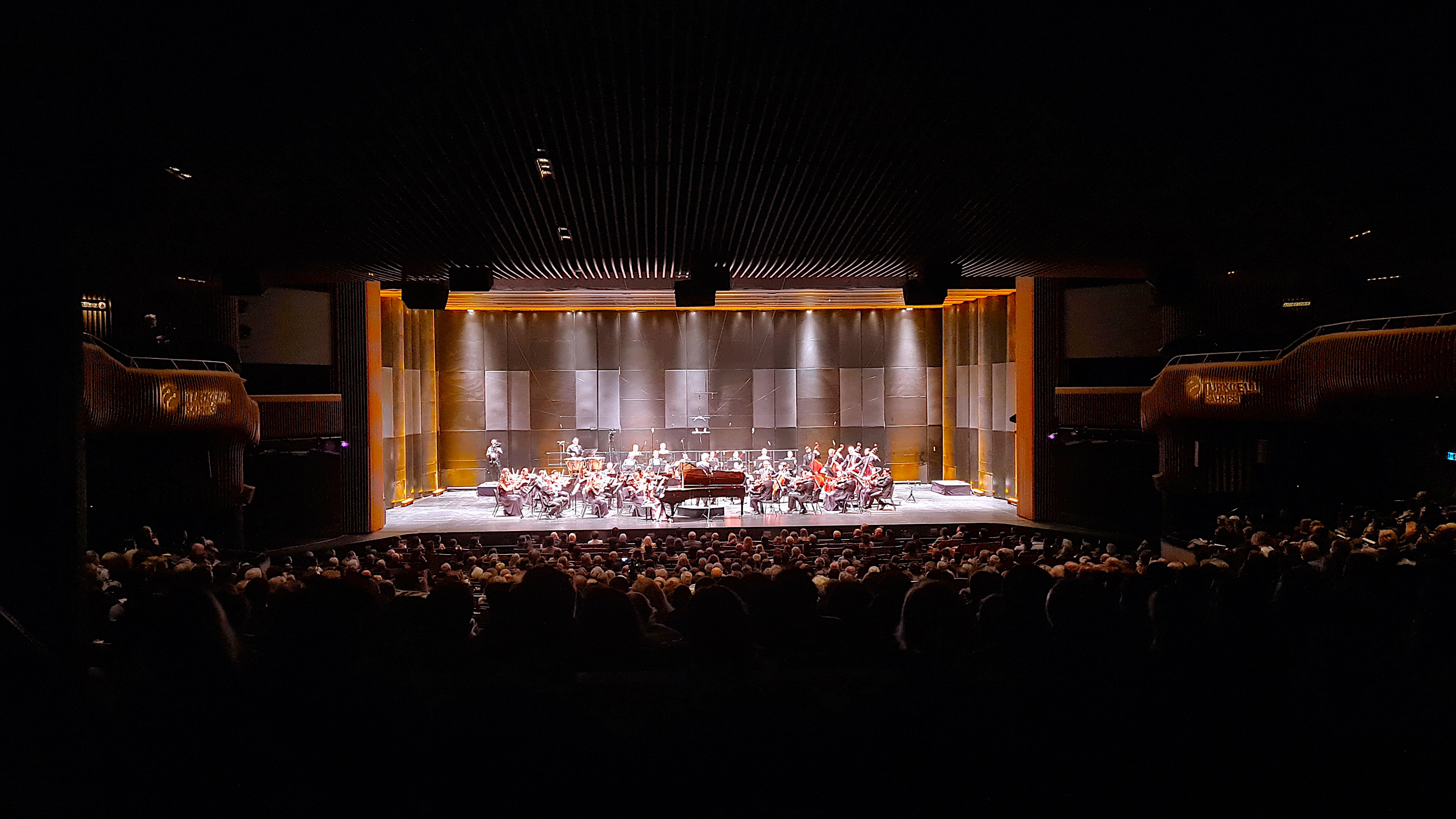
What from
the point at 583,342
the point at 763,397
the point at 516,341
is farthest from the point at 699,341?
the point at 516,341

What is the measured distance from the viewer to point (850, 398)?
2017 centimetres

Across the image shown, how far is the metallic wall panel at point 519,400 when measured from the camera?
19562 millimetres

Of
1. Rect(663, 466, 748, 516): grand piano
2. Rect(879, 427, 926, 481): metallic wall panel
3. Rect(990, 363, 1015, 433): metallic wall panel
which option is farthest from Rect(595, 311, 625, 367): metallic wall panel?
Rect(990, 363, 1015, 433): metallic wall panel

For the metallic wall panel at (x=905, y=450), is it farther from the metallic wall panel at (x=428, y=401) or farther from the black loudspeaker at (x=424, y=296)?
the black loudspeaker at (x=424, y=296)

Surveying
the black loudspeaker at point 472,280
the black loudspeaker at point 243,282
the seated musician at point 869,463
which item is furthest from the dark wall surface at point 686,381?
the black loudspeaker at point 243,282

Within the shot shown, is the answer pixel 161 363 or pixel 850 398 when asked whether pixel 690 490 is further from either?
pixel 161 363

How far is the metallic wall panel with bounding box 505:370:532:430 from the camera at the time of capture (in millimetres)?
19562

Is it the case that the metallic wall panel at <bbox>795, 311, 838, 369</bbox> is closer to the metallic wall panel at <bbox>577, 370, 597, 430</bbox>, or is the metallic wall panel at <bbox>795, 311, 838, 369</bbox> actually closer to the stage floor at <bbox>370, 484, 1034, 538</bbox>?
the stage floor at <bbox>370, 484, 1034, 538</bbox>

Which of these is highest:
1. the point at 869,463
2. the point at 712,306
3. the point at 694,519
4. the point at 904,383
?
the point at 712,306

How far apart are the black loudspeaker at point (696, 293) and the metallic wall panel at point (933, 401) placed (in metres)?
10.7

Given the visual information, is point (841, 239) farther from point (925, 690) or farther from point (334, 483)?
point (334, 483)

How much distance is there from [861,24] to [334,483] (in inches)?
506

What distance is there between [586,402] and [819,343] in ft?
20.4

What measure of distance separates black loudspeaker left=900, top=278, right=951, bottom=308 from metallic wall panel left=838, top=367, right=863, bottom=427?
8325mm
